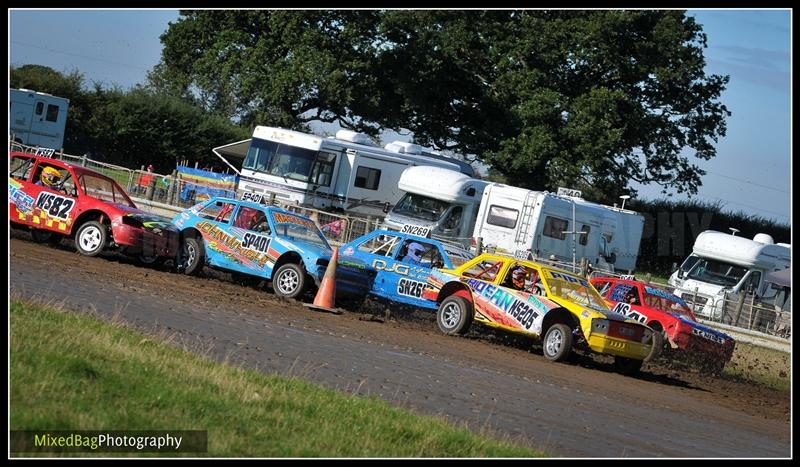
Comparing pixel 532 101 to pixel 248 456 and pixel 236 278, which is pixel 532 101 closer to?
pixel 236 278

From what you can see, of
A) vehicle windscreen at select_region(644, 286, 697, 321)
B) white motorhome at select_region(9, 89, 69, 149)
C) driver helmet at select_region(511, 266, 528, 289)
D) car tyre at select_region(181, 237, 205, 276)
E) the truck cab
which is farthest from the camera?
white motorhome at select_region(9, 89, 69, 149)

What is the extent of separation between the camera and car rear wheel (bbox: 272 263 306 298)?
1781 cm

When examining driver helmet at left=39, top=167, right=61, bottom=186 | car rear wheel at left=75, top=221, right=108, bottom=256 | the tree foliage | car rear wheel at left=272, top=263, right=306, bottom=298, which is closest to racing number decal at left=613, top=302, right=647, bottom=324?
car rear wheel at left=272, top=263, right=306, bottom=298

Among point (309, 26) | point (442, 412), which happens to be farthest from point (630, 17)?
point (442, 412)

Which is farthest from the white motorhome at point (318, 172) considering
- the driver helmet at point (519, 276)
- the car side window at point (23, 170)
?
the driver helmet at point (519, 276)

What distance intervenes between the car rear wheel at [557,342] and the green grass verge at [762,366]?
4613mm

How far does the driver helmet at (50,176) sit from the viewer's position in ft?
61.4

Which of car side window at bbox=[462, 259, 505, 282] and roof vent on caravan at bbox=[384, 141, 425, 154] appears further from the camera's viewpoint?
roof vent on caravan at bbox=[384, 141, 425, 154]

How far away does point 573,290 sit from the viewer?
16.9 metres

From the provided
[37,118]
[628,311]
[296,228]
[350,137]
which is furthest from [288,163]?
[37,118]

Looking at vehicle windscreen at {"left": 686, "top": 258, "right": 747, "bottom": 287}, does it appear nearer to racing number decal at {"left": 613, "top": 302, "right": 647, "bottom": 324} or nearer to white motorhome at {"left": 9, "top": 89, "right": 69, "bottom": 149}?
racing number decal at {"left": 613, "top": 302, "right": 647, "bottom": 324}

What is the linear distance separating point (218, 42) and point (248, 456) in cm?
4406

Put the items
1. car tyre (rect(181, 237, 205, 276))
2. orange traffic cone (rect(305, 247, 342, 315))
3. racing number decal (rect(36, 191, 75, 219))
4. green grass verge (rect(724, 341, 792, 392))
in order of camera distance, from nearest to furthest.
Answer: orange traffic cone (rect(305, 247, 342, 315)), racing number decal (rect(36, 191, 75, 219)), car tyre (rect(181, 237, 205, 276)), green grass verge (rect(724, 341, 792, 392))

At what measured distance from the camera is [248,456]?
7.08 meters
